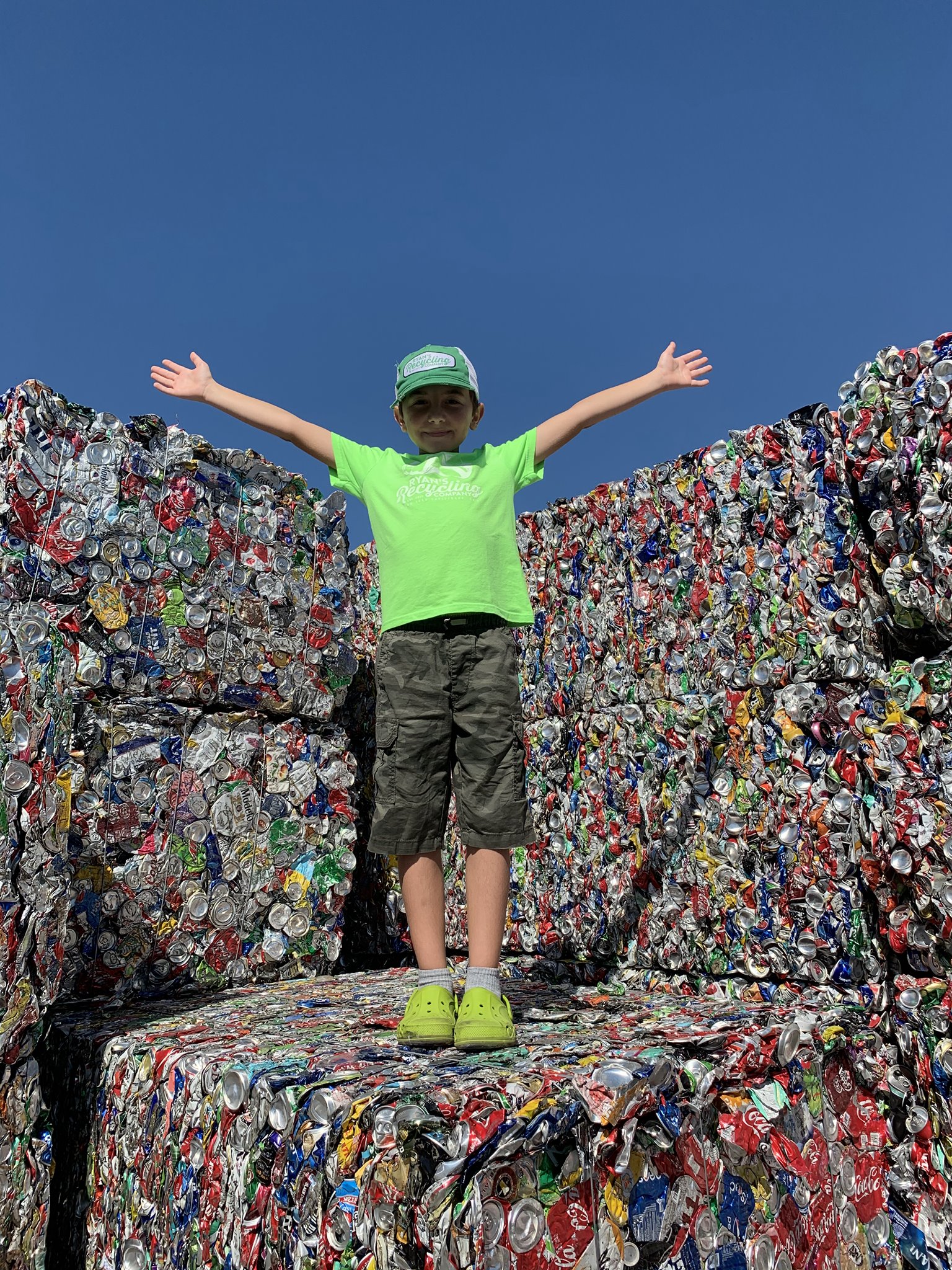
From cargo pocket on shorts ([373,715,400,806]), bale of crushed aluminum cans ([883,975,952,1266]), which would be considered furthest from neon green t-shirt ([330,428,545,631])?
bale of crushed aluminum cans ([883,975,952,1266])

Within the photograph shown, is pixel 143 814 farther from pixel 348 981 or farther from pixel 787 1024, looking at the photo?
pixel 787 1024

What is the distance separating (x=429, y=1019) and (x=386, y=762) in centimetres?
→ 48

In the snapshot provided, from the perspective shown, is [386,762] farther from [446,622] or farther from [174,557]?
[174,557]

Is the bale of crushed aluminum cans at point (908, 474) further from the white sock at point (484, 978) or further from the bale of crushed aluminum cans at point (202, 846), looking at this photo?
the bale of crushed aluminum cans at point (202, 846)

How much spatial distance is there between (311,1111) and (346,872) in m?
1.24

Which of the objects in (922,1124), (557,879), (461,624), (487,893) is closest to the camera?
(922,1124)

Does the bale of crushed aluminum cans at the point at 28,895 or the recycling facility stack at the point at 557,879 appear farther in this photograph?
the bale of crushed aluminum cans at the point at 28,895

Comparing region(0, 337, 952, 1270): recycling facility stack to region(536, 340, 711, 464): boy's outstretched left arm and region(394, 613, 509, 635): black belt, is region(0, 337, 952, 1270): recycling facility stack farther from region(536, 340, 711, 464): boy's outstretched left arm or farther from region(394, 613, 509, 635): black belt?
region(394, 613, 509, 635): black belt

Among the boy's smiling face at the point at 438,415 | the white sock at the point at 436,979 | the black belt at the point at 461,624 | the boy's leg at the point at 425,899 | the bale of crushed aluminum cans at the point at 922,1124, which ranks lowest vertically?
the bale of crushed aluminum cans at the point at 922,1124

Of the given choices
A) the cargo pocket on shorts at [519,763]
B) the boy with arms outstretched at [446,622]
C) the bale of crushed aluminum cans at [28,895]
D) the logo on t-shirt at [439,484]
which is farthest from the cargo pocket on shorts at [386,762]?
the bale of crushed aluminum cans at [28,895]

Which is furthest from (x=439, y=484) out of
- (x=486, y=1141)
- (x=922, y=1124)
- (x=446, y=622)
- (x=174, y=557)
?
(x=922, y=1124)

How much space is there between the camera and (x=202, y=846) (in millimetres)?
2299

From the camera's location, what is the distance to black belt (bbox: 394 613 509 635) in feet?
6.24

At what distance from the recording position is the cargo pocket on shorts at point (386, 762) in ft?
6.08
